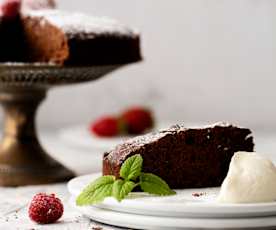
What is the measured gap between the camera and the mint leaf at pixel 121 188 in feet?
7.18

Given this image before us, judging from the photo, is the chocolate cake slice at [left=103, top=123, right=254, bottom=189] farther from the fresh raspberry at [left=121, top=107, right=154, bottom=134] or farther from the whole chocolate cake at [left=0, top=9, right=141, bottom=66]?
the fresh raspberry at [left=121, top=107, right=154, bottom=134]

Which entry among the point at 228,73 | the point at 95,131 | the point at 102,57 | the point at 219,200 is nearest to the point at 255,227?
the point at 219,200

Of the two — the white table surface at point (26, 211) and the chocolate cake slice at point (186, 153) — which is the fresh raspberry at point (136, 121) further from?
the chocolate cake slice at point (186, 153)

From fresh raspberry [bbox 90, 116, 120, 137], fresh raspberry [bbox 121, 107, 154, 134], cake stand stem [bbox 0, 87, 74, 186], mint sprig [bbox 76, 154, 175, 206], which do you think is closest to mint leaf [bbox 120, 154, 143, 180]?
mint sprig [bbox 76, 154, 175, 206]

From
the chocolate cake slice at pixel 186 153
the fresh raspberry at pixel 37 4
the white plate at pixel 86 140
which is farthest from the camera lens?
the white plate at pixel 86 140

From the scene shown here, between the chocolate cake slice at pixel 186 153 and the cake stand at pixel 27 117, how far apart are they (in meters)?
0.55

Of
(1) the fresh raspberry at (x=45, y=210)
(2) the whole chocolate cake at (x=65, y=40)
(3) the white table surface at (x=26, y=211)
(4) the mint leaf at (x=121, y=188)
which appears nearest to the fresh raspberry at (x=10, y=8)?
(2) the whole chocolate cake at (x=65, y=40)

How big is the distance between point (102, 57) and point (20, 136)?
418 millimetres

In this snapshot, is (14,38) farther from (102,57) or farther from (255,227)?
(255,227)

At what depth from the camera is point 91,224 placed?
90.2 inches

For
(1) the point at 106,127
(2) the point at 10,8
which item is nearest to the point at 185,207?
(2) the point at 10,8

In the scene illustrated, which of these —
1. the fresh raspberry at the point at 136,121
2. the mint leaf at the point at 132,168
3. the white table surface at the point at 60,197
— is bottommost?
the fresh raspberry at the point at 136,121

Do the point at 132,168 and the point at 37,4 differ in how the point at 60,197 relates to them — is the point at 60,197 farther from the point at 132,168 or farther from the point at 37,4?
the point at 37,4

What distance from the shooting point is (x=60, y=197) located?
2766 millimetres
